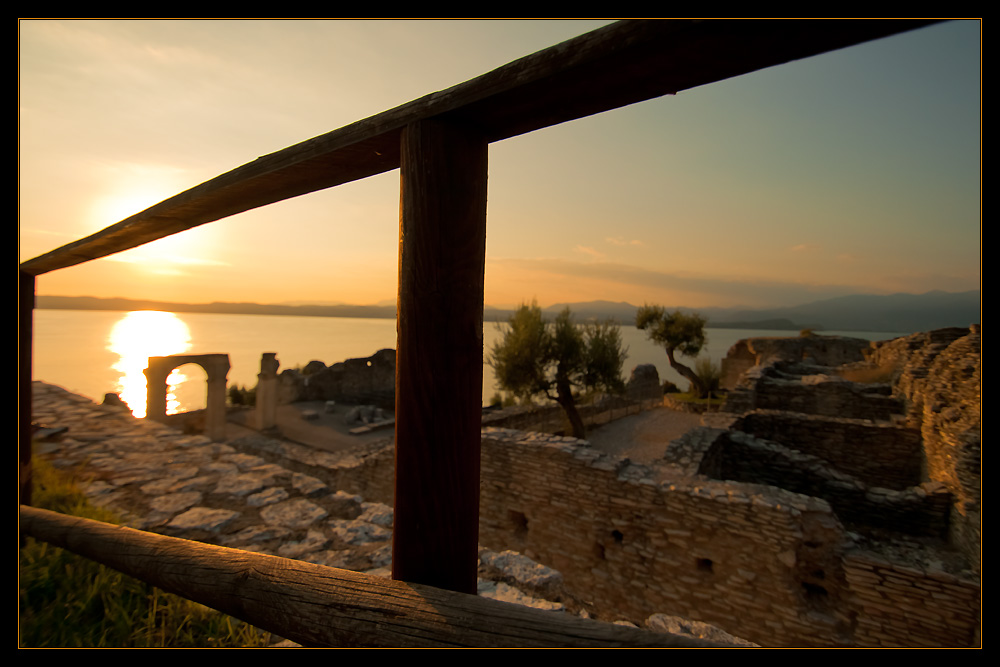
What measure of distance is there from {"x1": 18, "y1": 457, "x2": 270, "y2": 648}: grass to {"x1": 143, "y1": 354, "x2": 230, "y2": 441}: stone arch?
12.6m

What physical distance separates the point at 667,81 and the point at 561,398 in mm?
12774

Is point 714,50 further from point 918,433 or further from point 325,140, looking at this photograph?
point 918,433

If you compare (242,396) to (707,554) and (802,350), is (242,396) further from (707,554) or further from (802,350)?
(802,350)

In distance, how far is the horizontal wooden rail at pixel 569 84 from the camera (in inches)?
28.6

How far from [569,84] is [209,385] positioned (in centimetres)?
1614

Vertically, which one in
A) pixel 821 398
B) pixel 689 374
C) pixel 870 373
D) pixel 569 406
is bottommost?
pixel 569 406

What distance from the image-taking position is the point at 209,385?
44.7ft

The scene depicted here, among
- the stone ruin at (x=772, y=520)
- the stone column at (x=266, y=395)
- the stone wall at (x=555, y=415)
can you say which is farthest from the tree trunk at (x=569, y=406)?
the stone column at (x=266, y=395)

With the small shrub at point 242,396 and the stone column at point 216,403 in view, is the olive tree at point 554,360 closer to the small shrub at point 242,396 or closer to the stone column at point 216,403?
the stone column at point 216,403

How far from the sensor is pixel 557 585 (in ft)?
9.80

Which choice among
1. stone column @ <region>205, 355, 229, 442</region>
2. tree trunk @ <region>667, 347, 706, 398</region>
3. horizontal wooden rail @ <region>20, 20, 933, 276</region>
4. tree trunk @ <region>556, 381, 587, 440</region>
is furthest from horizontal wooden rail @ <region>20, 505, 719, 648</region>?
tree trunk @ <region>667, 347, 706, 398</region>

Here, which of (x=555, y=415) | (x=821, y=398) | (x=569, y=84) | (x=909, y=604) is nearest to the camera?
(x=569, y=84)

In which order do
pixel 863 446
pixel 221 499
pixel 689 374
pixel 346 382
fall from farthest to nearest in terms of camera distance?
pixel 689 374 < pixel 346 382 < pixel 863 446 < pixel 221 499

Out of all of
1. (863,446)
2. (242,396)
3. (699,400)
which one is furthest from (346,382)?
(863,446)
